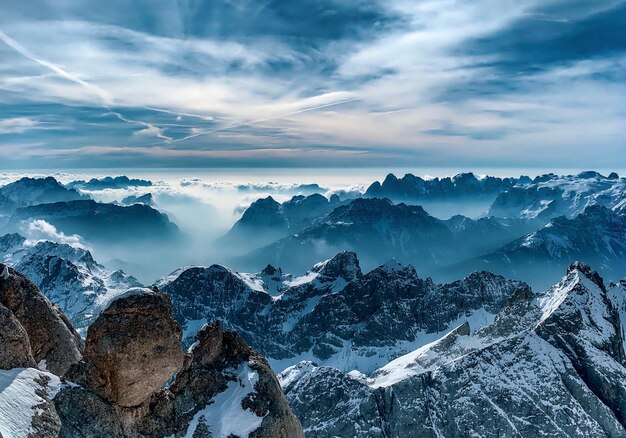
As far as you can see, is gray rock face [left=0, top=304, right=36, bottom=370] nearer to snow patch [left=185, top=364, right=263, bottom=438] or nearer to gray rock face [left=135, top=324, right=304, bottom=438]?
gray rock face [left=135, top=324, right=304, bottom=438]

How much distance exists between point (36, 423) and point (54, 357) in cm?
2262

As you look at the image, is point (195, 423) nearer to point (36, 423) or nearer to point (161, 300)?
point (161, 300)

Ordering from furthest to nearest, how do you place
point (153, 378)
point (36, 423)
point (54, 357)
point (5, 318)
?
point (54, 357) → point (153, 378) → point (5, 318) → point (36, 423)

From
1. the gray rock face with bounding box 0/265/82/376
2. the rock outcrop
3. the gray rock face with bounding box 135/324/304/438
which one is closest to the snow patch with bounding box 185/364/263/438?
the gray rock face with bounding box 135/324/304/438

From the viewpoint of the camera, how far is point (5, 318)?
44844 mm

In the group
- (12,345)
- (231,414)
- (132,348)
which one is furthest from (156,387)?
(12,345)

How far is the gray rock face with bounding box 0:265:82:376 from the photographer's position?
182ft

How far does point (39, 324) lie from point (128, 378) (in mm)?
19068

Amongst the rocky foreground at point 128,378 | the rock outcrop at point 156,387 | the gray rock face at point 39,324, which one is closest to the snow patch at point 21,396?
the rocky foreground at point 128,378

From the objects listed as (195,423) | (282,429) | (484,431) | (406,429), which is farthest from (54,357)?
(484,431)

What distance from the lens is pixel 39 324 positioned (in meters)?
58.4

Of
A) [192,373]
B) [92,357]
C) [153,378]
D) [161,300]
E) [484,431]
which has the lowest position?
[484,431]

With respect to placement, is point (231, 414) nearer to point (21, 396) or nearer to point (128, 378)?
point (128, 378)

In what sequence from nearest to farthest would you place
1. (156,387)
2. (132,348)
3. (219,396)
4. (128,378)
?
(128,378), (132,348), (156,387), (219,396)
